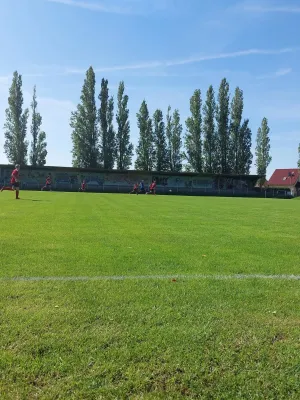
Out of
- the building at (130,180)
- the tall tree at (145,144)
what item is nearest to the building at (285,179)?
the building at (130,180)

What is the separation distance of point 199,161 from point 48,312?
66.0 meters

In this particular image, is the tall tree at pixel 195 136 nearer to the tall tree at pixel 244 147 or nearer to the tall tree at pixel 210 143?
the tall tree at pixel 210 143

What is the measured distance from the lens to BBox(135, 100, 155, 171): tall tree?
69.5m

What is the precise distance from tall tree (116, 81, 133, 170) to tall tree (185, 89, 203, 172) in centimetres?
1135

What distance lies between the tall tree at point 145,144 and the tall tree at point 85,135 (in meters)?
8.67

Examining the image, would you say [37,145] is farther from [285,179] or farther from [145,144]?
[285,179]

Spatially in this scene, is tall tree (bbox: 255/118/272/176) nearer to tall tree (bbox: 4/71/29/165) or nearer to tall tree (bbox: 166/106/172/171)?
tall tree (bbox: 166/106/172/171)

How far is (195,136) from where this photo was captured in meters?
68.8

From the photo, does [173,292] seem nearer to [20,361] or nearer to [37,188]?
[20,361]

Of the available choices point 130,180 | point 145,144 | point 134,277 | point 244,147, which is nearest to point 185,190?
point 130,180

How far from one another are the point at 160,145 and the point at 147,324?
68325 mm

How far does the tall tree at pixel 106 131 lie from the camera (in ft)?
217

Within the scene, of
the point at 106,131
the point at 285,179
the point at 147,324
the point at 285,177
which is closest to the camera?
the point at 147,324

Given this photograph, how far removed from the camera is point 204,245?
8.06 m
